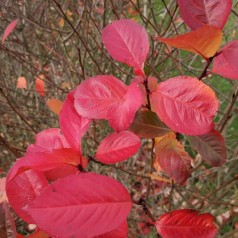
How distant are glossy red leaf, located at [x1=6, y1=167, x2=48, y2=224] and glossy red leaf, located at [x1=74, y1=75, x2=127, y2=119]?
0.15m

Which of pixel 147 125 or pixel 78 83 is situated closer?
pixel 147 125

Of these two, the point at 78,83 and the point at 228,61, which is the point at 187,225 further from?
the point at 78,83

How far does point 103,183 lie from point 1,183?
1.13 ft

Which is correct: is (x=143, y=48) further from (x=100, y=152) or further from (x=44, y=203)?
(x=44, y=203)

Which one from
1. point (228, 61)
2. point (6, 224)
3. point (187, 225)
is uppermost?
point (228, 61)

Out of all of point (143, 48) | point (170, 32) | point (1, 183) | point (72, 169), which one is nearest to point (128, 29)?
point (143, 48)

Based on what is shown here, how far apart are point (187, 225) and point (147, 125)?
202 millimetres

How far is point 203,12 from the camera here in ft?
2.28

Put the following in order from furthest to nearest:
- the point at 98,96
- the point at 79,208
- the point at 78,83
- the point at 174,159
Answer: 1. the point at 78,83
2. the point at 174,159
3. the point at 98,96
4. the point at 79,208

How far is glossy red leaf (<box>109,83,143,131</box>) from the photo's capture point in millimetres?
661

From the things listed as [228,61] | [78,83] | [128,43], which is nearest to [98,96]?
[128,43]

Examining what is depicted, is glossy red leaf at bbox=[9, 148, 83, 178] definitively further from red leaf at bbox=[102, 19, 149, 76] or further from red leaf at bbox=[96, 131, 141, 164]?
red leaf at bbox=[102, 19, 149, 76]

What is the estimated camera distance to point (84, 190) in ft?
2.00

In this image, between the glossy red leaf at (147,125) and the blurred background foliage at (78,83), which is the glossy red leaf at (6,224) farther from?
the blurred background foliage at (78,83)
